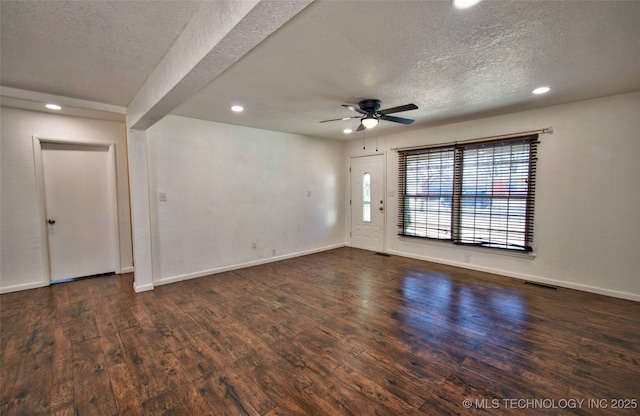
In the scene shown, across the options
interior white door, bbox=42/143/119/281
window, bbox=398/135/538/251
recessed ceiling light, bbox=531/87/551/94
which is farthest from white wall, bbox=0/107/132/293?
recessed ceiling light, bbox=531/87/551/94

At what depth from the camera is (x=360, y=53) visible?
7.56 ft

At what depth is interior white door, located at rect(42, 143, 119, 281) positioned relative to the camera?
13.6 ft

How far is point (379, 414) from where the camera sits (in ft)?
5.65

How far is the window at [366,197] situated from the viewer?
6277 mm

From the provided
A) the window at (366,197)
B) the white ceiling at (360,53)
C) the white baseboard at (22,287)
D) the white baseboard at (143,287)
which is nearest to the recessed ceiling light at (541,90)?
the white ceiling at (360,53)

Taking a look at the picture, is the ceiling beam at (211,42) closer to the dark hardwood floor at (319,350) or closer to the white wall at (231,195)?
the white wall at (231,195)

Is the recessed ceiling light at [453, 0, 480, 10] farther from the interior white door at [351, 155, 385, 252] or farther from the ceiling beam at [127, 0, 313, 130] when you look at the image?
the interior white door at [351, 155, 385, 252]

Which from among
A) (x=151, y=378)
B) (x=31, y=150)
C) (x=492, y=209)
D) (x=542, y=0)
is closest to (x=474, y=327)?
(x=492, y=209)

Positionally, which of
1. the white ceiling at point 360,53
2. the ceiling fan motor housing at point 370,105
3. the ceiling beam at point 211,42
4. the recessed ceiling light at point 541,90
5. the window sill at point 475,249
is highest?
the recessed ceiling light at point 541,90

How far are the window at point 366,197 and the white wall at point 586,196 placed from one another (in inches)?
99.8

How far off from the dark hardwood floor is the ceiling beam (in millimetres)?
2285

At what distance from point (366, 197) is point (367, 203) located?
0.14 metres

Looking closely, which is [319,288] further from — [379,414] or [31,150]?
[31,150]

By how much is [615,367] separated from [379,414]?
6.58 feet
